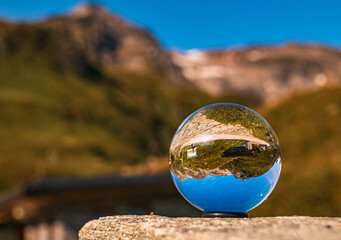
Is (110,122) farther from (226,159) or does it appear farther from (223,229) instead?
(223,229)

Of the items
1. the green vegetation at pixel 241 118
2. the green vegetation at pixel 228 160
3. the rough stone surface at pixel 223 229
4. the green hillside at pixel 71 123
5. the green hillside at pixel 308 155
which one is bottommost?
the rough stone surface at pixel 223 229

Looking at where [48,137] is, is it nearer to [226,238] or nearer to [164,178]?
[164,178]

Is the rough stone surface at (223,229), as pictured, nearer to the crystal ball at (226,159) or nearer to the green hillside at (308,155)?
the crystal ball at (226,159)

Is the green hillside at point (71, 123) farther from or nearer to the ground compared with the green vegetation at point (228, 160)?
farther from the ground

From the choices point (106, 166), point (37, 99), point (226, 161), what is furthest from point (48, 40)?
point (226, 161)

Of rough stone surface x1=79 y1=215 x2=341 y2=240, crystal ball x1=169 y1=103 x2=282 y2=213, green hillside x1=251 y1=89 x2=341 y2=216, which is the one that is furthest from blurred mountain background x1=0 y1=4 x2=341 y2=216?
rough stone surface x1=79 y1=215 x2=341 y2=240

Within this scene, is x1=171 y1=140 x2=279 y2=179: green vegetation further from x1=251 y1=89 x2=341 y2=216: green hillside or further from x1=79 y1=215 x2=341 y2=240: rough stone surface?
x1=251 y1=89 x2=341 y2=216: green hillside

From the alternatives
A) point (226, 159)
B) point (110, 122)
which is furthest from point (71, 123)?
point (226, 159)

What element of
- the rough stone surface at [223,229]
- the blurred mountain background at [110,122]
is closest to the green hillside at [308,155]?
the blurred mountain background at [110,122]
